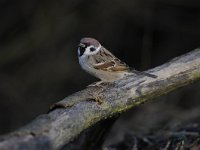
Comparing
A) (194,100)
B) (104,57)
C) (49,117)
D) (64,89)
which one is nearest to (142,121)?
(194,100)

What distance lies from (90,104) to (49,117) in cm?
43

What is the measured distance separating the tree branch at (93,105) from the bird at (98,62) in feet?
1.84

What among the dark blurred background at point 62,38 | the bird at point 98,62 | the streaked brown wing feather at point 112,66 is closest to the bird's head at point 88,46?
the bird at point 98,62

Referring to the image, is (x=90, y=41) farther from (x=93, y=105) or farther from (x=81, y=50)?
A: (x=93, y=105)

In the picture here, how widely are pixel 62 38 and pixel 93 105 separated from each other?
472 cm

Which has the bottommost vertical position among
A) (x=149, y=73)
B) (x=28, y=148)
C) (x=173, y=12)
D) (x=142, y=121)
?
(x=142, y=121)

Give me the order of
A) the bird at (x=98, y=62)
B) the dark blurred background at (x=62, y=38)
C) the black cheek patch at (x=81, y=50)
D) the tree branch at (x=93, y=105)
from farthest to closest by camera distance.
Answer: the dark blurred background at (x=62, y=38)
the black cheek patch at (x=81, y=50)
the bird at (x=98, y=62)
the tree branch at (x=93, y=105)

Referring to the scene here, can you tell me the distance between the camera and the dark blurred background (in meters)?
8.25

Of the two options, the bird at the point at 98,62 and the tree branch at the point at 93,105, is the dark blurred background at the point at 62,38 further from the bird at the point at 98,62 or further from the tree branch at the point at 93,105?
the tree branch at the point at 93,105

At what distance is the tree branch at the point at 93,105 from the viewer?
3.22 meters

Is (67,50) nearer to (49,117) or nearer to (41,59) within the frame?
(41,59)

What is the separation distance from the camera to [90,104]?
382 centimetres

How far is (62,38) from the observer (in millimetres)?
8469

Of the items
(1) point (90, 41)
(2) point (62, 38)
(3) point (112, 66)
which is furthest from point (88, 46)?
(2) point (62, 38)
